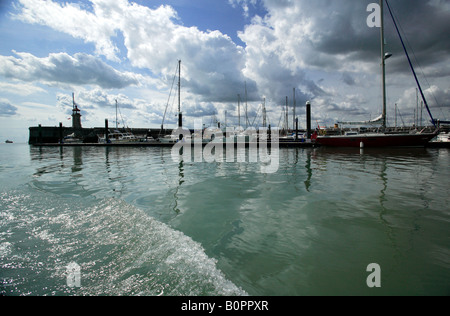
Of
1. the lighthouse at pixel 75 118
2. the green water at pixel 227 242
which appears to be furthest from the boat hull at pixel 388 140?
the lighthouse at pixel 75 118

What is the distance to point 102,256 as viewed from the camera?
3537mm

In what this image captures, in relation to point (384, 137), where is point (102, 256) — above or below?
below

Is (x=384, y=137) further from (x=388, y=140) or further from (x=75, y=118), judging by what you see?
(x=75, y=118)

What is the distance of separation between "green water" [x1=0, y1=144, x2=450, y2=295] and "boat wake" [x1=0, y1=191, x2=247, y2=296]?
0.02m

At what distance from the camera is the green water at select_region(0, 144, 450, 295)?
2941 mm

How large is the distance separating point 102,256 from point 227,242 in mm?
2138

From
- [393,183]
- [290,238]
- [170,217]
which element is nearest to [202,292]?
[290,238]

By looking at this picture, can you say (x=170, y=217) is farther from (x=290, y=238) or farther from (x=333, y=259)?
(x=333, y=259)

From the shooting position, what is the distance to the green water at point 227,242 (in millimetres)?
2941

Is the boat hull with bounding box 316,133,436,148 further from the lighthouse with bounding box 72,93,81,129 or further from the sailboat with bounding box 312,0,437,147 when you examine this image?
the lighthouse with bounding box 72,93,81,129

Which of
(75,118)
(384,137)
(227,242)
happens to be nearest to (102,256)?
(227,242)
